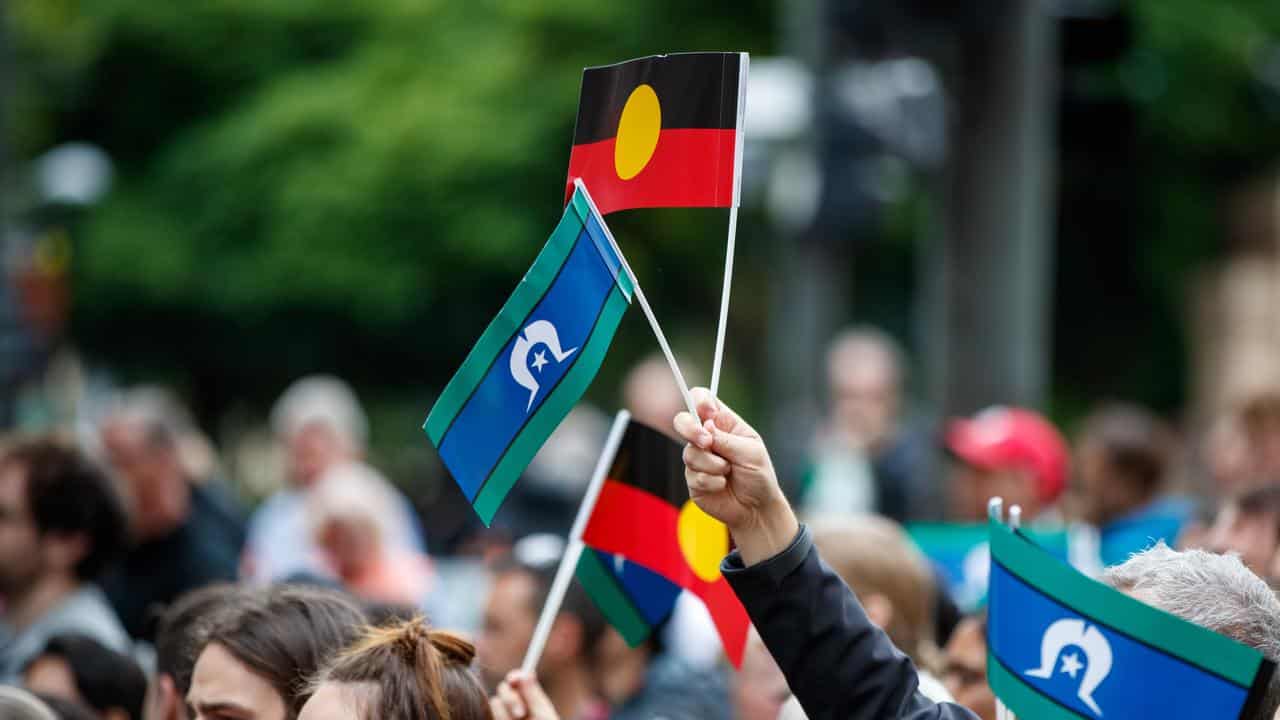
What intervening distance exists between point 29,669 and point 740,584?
231cm

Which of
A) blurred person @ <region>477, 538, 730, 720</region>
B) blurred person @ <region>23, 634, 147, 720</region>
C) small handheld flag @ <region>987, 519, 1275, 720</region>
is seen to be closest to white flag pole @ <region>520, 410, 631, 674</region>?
small handheld flag @ <region>987, 519, 1275, 720</region>

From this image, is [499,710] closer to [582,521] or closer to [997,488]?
[582,521]

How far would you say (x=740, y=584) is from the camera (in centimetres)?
243

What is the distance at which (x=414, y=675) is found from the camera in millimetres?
2885

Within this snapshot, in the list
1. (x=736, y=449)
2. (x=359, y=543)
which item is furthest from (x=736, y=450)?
(x=359, y=543)

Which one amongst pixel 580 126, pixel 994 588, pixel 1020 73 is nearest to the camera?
pixel 994 588

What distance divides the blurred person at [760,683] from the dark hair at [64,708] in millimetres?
1442

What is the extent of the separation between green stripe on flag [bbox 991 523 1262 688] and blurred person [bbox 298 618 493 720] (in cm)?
90

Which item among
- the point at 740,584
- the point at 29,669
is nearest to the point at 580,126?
the point at 740,584

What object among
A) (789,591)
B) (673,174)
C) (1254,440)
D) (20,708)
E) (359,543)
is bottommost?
(359,543)

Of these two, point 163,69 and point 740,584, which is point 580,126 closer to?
point 740,584

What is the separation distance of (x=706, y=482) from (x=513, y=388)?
0.65 meters

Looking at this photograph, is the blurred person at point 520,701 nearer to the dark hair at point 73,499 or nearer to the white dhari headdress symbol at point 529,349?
the white dhari headdress symbol at point 529,349

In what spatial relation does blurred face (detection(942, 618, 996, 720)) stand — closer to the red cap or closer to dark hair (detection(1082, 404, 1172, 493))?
the red cap
